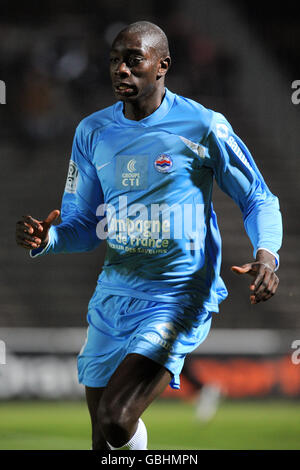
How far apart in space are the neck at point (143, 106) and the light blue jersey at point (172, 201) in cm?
3

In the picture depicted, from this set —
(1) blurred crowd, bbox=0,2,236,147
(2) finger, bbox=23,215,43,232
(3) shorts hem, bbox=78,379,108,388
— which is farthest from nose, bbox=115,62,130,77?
(1) blurred crowd, bbox=0,2,236,147

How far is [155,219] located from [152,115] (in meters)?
0.46

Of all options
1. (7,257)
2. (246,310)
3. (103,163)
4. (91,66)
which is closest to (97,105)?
(91,66)

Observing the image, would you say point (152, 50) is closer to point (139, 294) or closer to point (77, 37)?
point (139, 294)

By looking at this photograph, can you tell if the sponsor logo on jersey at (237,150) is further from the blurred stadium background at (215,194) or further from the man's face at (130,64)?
the blurred stadium background at (215,194)

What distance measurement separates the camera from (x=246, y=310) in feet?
24.5

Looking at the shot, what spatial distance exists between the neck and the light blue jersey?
0.10 feet

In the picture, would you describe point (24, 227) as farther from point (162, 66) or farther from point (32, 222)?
point (162, 66)


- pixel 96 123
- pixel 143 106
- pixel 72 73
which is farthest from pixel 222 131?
pixel 72 73

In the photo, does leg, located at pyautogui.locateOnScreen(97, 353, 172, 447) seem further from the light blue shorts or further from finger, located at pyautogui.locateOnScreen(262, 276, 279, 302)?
finger, located at pyautogui.locateOnScreen(262, 276, 279, 302)

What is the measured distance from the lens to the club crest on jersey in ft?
10.8

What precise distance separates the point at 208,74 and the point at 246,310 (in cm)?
247

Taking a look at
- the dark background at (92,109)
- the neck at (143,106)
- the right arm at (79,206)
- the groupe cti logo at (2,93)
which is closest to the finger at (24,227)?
the right arm at (79,206)

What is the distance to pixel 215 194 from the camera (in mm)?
7996
